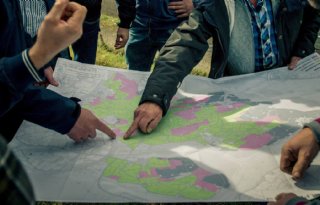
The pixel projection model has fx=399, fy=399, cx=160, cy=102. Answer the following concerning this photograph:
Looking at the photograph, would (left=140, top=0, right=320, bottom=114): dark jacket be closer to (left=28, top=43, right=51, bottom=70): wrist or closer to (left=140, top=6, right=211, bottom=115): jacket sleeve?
(left=140, top=6, right=211, bottom=115): jacket sleeve

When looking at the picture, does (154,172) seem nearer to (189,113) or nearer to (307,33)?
(189,113)

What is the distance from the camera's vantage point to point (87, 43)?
212 centimetres

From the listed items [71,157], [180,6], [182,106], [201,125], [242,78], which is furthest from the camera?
[180,6]

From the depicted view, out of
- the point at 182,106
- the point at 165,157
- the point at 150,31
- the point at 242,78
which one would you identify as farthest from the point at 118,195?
the point at 150,31

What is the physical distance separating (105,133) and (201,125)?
294 millimetres

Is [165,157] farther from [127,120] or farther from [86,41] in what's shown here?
[86,41]

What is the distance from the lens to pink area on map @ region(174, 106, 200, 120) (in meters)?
1.28

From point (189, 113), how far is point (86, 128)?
35 centimetres

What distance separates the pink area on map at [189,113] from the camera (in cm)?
128

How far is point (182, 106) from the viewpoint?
1.36 metres

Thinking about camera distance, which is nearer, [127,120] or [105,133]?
[105,133]

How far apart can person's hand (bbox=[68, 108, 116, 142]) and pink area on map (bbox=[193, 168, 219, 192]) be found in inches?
11.0

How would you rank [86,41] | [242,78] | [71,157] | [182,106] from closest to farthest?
[71,157] → [182,106] → [242,78] → [86,41]

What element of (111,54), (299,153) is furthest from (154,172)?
(111,54)
